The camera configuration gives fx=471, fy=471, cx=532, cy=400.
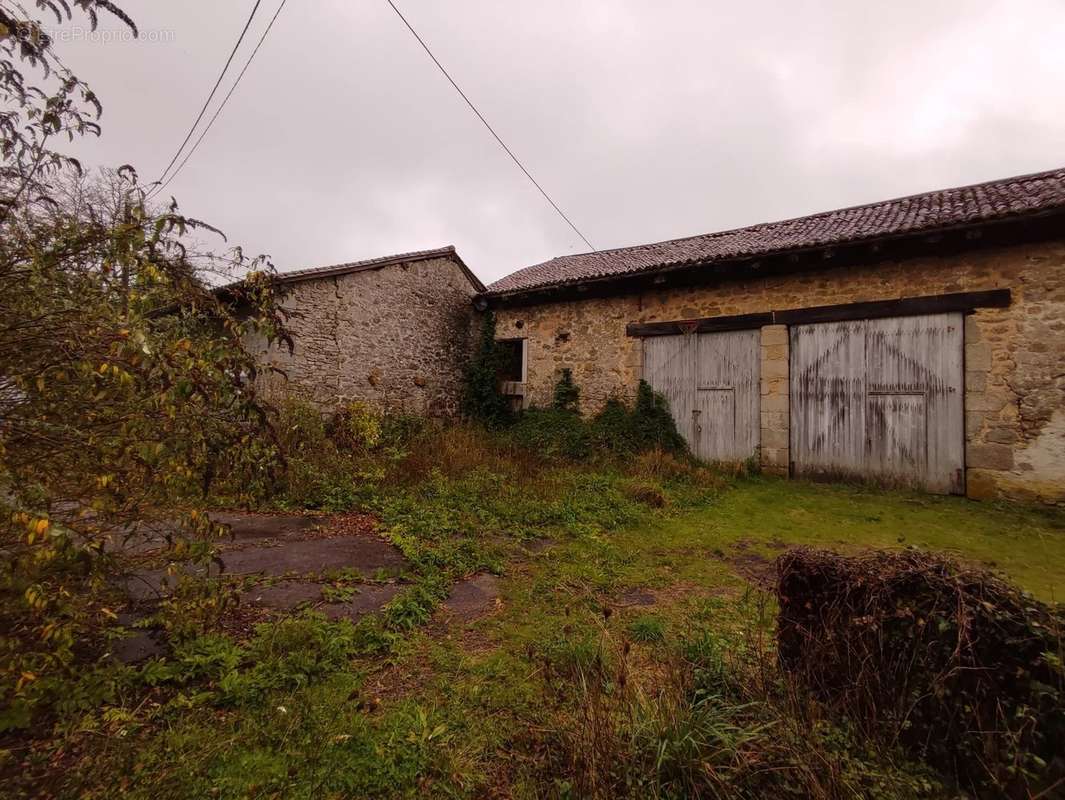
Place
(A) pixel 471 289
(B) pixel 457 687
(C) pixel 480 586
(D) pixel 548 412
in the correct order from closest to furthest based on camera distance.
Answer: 1. (B) pixel 457 687
2. (C) pixel 480 586
3. (D) pixel 548 412
4. (A) pixel 471 289

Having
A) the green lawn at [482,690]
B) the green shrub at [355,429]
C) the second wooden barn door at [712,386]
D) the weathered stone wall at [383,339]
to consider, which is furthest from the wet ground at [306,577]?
the second wooden barn door at [712,386]

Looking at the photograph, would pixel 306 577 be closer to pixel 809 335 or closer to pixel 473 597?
pixel 473 597

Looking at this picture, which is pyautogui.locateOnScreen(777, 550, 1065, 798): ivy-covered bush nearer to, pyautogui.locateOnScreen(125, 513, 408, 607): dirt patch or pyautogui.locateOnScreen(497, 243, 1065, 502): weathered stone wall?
pyautogui.locateOnScreen(125, 513, 408, 607): dirt patch

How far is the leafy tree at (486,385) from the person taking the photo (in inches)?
443

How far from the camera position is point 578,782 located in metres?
1.68

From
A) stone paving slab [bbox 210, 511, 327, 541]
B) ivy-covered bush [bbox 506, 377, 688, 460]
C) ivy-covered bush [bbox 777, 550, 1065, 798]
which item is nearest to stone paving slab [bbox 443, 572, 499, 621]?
ivy-covered bush [bbox 777, 550, 1065, 798]

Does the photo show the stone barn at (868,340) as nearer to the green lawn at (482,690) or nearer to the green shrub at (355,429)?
the green lawn at (482,690)

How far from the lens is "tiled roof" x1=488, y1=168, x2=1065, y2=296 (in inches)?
250

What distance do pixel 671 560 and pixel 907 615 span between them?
2.62m

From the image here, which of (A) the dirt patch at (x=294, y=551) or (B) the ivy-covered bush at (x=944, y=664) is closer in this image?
(B) the ivy-covered bush at (x=944, y=664)

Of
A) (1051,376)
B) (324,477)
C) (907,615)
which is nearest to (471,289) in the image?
(324,477)

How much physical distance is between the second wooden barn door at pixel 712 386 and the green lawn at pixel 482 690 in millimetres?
3307

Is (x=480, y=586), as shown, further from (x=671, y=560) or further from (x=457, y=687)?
(x=671, y=560)

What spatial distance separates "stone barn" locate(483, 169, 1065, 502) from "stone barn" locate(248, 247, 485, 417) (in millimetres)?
2599
